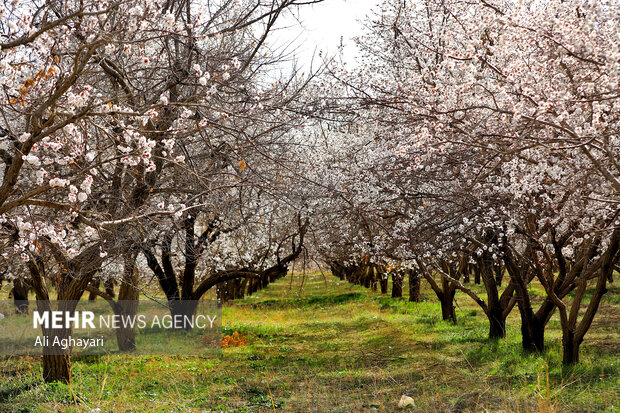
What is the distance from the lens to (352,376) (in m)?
9.95

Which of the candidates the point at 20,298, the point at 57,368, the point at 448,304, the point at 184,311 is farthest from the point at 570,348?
the point at 20,298

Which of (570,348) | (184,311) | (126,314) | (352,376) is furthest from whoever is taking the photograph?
(184,311)

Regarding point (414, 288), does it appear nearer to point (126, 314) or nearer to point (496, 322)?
point (496, 322)

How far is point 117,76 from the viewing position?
270 inches

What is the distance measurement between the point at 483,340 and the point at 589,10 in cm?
949

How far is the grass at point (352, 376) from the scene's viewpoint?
7742mm

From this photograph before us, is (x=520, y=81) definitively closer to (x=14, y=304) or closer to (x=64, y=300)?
(x=64, y=300)

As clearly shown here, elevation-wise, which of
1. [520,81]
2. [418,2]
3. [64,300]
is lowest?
[64,300]

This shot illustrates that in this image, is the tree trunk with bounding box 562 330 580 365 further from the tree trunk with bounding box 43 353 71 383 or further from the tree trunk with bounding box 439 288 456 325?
the tree trunk with bounding box 43 353 71 383

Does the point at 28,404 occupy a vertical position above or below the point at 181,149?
below

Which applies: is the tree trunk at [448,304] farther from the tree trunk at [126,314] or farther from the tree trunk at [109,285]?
the tree trunk at [109,285]

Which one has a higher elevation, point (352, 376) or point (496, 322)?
point (496, 322)

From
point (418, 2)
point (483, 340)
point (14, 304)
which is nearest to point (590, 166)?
point (418, 2)

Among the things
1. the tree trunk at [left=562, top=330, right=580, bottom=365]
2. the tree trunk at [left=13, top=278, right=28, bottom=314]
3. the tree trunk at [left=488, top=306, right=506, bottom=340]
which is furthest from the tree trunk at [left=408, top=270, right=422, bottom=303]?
the tree trunk at [left=13, top=278, right=28, bottom=314]
